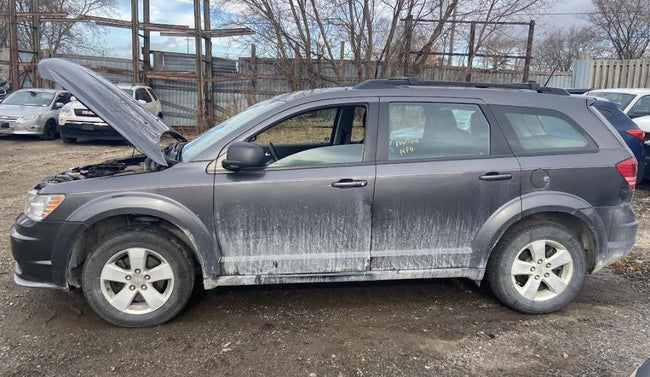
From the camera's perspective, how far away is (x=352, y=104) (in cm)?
369

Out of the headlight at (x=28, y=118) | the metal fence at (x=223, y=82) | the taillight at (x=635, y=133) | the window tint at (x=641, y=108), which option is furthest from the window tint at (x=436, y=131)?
the headlight at (x=28, y=118)

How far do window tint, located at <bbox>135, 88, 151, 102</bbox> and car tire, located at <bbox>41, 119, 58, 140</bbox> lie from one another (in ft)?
8.26

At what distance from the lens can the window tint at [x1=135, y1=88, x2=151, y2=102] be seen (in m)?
13.9

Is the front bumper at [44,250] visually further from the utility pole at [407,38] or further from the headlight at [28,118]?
the headlight at [28,118]

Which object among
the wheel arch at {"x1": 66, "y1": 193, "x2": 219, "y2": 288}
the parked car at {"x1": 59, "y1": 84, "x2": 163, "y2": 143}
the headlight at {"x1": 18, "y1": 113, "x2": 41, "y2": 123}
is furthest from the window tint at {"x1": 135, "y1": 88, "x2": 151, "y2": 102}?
the wheel arch at {"x1": 66, "y1": 193, "x2": 219, "y2": 288}

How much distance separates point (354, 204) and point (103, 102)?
1934 millimetres

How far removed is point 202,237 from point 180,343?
2.37 feet

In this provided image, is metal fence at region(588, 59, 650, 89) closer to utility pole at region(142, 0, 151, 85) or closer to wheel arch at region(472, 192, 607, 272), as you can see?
wheel arch at region(472, 192, 607, 272)

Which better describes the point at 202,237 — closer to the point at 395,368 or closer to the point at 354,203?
the point at 354,203

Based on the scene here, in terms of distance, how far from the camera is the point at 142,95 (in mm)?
14250

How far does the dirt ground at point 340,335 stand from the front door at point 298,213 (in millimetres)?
458

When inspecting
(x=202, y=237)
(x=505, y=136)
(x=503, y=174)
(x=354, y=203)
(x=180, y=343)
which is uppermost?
(x=505, y=136)

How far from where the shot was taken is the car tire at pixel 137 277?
3.35 m

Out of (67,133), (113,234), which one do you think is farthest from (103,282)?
(67,133)
